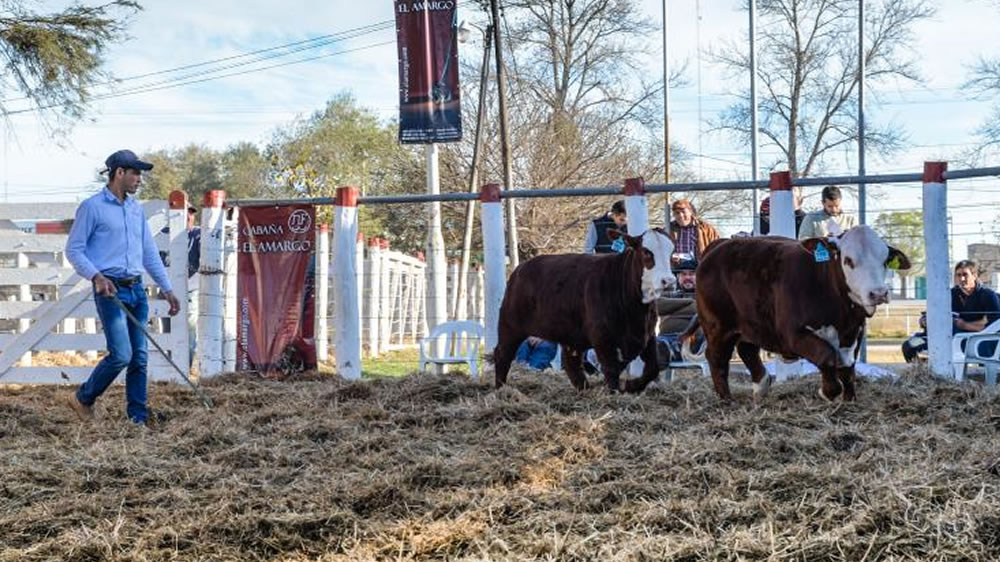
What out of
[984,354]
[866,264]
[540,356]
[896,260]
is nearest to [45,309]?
[540,356]

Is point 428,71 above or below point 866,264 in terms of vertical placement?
above

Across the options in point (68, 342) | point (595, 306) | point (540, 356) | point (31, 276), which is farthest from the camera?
point (31, 276)

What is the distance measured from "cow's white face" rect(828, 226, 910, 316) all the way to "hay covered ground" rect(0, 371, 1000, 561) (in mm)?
645

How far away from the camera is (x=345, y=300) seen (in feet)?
32.3

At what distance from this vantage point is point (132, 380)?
735cm

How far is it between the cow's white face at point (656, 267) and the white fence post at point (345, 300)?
3.02 m

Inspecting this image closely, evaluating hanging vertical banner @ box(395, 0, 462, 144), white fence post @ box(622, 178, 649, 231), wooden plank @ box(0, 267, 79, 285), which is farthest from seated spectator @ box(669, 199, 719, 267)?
hanging vertical banner @ box(395, 0, 462, 144)

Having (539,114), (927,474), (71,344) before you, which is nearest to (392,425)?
(927,474)

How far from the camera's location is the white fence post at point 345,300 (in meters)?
9.81

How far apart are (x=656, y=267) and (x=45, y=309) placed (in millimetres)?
5923

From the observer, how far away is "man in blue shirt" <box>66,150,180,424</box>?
284 inches

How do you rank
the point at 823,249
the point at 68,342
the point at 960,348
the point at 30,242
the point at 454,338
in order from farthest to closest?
1. the point at 30,242
2. the point at 454,338
3. the point at 68,342
4. the point at 960,348
5. the point at 823,249

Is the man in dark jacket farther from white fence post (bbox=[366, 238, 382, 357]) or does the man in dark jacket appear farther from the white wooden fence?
white fence post (bbox=[366, 238, 382, 357])

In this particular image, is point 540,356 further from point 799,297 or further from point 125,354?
point 125,354
